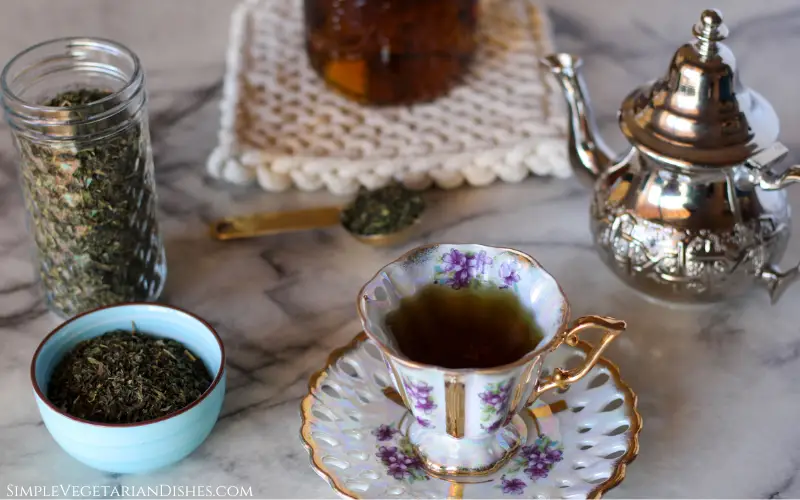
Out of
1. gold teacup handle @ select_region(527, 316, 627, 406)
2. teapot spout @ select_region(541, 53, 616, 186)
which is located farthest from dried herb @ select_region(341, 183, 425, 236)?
gold teacup handle @ select_region(527, 316, 627, 406)

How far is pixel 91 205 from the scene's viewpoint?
2.36 ft

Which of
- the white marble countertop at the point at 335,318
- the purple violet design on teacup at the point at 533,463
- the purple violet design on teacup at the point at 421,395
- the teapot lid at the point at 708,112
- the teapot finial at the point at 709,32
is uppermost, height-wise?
the teapot finial at the point at 709,32

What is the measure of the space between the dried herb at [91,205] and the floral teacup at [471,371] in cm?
23

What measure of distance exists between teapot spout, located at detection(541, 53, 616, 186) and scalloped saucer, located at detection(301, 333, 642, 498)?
0.65 ft

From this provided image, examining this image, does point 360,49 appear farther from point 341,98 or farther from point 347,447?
point 347,447

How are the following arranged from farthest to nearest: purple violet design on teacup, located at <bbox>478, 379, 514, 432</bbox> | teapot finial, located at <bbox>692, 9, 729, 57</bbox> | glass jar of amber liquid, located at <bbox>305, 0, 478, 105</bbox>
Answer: glass jar of amber liquid, located at <bbox>305, 0, 478, 105</bbox> → teapot finial, located at <bbox>692, 9, 729, 57</bbox> → purple violet design on teacup, located at <bbox>478, 379, 514, 432</bbox>

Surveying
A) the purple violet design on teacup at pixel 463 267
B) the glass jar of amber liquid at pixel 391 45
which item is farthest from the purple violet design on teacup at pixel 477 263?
the glass jar of amber liquid at pixel 391 45

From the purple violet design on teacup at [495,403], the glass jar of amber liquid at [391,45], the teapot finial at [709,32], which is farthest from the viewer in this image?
the glass jar of amber liquid at [391,45]

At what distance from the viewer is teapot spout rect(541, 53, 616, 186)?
0.83 meters

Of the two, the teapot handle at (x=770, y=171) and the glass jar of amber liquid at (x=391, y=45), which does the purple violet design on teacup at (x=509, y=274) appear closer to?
the teapot handle at (x=770, y=171)

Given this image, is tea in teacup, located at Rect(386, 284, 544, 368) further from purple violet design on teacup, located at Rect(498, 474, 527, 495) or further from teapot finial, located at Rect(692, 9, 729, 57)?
teapot finial, located at Rect(692, 9, 729, 57)

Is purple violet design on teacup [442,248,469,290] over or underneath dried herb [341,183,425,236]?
over

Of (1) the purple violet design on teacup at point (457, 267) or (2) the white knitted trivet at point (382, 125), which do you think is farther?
(2) the white knitted trivet at point (382, 125)

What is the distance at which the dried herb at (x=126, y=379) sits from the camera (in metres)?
0.64
